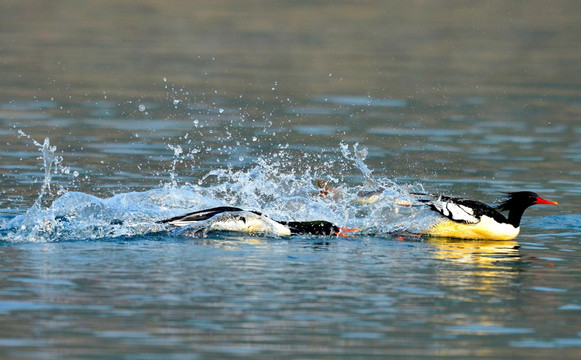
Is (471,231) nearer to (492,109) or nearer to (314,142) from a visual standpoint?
(314,142)

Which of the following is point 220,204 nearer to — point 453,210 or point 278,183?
point 278,183

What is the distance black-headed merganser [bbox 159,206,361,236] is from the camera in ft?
44.2

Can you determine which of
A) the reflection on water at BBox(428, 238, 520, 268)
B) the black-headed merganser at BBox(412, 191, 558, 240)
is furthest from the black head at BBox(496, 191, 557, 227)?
the reflection on water at BBox(428, 238, 520, 268)

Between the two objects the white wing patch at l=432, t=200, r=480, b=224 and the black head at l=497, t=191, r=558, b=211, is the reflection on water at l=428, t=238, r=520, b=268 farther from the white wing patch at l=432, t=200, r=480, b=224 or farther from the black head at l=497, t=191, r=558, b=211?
the black head at l=497, t=191, r=558, b=211

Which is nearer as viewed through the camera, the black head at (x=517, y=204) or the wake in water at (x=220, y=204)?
the wake in water at (x=220, y=204)

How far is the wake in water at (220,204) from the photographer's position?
42.9 ft

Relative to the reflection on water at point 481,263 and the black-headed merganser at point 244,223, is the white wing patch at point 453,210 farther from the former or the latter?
the black-headed merganser at point 244,223

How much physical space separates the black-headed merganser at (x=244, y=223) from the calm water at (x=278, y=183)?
1.00 feet

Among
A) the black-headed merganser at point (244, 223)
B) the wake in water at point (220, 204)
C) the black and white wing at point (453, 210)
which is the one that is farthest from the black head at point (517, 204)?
the black-headed merganser at point (244, 223)

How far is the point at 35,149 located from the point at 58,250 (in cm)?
728

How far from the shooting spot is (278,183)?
15766 millimetres

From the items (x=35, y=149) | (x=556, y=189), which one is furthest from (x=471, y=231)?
(x=35, y=149)

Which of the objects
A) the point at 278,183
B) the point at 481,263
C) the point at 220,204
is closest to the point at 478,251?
the point at 481,263

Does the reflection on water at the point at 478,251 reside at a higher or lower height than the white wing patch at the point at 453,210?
lower
